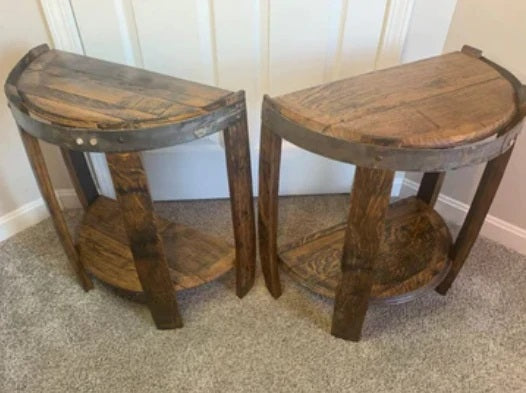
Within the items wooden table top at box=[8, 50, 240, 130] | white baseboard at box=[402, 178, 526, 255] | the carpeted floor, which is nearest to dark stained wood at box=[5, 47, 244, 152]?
wooden table top at box=[8, 50, 240, 130]

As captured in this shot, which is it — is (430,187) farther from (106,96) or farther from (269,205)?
(106,96)

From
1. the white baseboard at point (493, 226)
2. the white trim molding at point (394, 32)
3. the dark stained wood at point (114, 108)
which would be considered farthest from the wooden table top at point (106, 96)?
the white baseboard at point (493, 226)

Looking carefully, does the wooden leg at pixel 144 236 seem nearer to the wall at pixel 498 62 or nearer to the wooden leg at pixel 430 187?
the wooden leg at pixel 430 187

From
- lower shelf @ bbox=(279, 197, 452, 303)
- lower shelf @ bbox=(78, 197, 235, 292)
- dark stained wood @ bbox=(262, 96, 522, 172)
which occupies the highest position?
dark stained wood @ bbox=(262, 96, 522, 172)

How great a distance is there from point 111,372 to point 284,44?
0.99 m

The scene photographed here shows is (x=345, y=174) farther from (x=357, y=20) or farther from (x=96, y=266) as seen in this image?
(x=96, y=266)

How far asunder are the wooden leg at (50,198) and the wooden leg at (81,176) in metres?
0.18

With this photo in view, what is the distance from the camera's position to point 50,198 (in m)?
1.09

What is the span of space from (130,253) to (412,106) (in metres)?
0.83

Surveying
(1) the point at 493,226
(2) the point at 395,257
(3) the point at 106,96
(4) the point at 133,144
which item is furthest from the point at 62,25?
(1) the point at 493,226

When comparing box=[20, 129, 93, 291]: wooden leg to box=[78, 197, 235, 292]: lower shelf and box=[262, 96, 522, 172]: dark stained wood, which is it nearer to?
box=[78, 197, 235, 292]: lower shelf

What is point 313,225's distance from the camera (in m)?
1.49

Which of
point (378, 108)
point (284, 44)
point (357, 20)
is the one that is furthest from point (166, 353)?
point (357, 20)

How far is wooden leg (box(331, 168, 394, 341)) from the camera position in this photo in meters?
0.85
